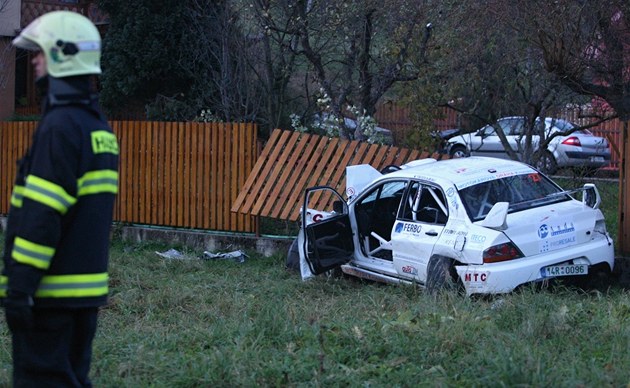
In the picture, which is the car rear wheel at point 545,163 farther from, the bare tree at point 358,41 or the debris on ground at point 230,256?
the debris on ground at point 230,256

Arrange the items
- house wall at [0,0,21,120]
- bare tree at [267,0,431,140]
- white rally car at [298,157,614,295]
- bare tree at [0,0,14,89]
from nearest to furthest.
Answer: white rally car at [298,157,614,295] < bare tree at [267,0,431,140] < bare tree at [0,0,14,89] < house wall at [0,0,21,120]

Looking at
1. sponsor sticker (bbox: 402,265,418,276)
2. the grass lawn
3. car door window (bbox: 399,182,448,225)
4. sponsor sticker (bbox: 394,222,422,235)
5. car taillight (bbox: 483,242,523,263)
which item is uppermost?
car door window (bbox: 399,182,448,225)

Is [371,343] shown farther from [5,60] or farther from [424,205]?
[5,60]

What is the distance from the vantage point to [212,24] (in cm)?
1831

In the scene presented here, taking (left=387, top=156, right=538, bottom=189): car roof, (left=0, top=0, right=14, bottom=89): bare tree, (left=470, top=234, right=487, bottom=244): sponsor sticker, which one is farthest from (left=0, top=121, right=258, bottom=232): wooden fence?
(left=0, top=0, right=14, bottom=89): bare tree

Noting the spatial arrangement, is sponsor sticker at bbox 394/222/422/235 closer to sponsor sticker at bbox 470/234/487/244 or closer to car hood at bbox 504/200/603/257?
sponsor sticker at bbox 470/234/487/244

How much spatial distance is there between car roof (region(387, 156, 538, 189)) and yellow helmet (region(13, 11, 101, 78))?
5543 millimetres

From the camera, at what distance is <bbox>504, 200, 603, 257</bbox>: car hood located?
8203mm

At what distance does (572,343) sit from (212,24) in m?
14.0

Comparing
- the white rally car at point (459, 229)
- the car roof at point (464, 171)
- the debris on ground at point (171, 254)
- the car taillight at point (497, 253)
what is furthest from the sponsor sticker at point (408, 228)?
the debris on ground at point (171, 254)

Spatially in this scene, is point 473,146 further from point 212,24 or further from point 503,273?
point 503,273

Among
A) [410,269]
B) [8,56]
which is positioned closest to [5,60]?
[8,56]

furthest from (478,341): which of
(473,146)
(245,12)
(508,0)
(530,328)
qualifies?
(473,146)

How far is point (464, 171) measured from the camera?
9102 mm
